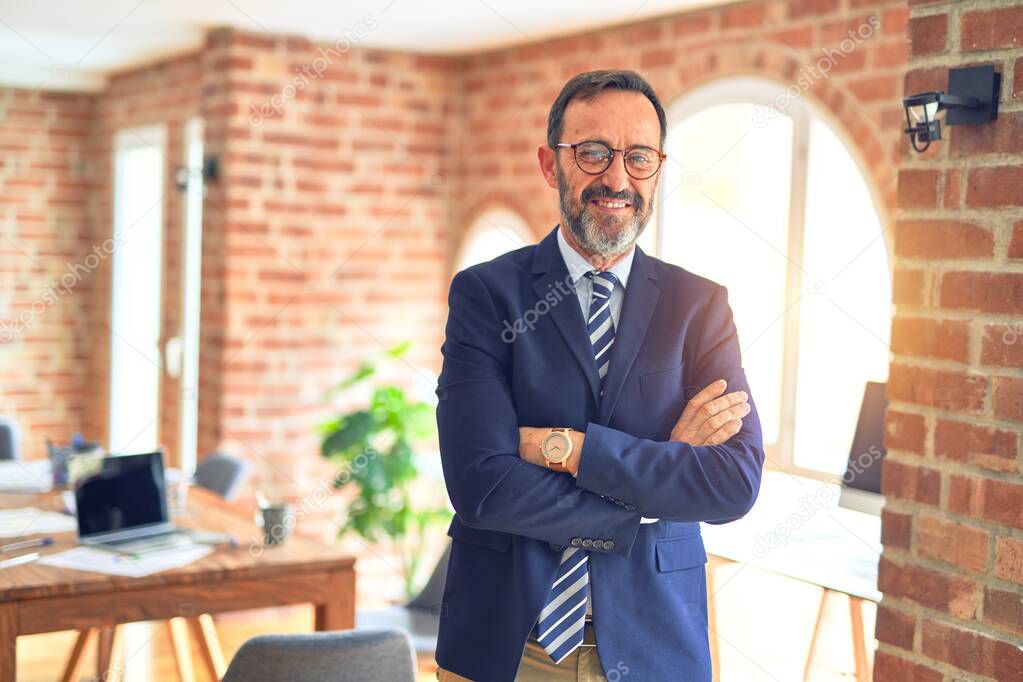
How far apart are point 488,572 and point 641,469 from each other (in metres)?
0.29

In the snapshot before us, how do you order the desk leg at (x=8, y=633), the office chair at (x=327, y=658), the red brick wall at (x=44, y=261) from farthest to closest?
1. the red brick wall at (x=44, y=261)
2. the desk leg at (x=8, y=633)
3. the office chair at (x=327, y=658)

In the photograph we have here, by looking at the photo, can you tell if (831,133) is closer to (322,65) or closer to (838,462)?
(838,462)

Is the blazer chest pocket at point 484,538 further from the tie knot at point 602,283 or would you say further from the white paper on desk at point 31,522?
the white paper on desk at point 31,522

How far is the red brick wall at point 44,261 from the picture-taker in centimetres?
762

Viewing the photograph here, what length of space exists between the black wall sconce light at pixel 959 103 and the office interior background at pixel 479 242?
3cm

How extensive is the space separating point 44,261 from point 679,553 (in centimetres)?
678

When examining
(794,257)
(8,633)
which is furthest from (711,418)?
(794,257)

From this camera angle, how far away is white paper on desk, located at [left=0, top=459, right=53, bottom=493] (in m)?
4.24

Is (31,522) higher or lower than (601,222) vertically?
lower

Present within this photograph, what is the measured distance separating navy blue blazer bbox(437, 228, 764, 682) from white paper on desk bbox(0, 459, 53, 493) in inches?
111

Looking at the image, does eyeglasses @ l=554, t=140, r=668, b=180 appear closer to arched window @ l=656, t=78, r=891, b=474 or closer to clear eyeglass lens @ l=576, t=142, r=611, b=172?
clear eyeglass lens @ l=576, t=142, r=611, b=172

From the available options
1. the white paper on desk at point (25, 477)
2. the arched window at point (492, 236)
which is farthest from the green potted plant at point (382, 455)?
the white paper on desk at point (25, 477)

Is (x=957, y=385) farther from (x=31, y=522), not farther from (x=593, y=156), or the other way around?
(x=31, y=522)

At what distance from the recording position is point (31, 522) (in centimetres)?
372
